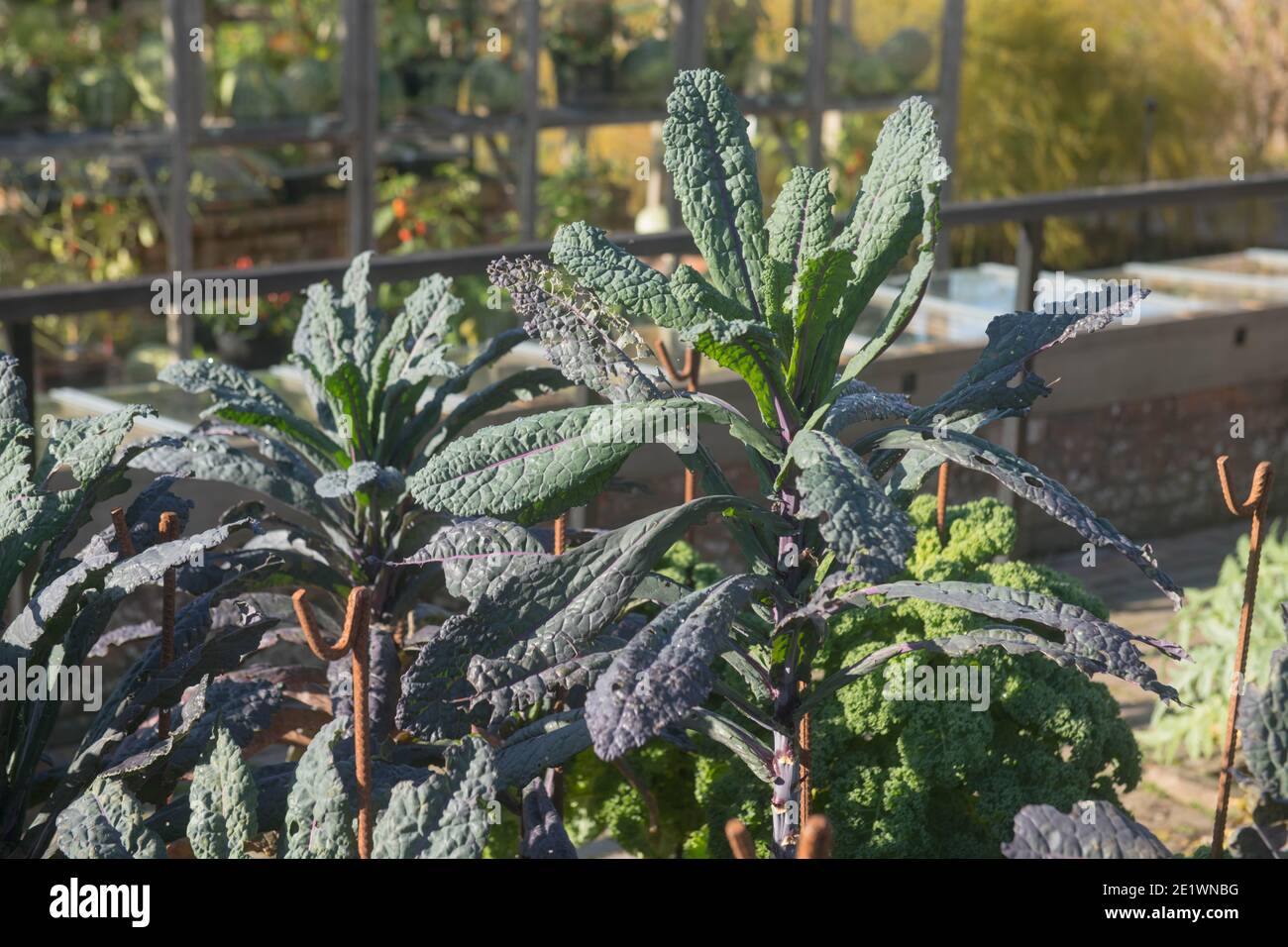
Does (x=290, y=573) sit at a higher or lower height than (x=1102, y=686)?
higher

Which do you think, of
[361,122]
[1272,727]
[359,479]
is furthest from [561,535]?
[361,122]

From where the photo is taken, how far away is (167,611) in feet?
5.86

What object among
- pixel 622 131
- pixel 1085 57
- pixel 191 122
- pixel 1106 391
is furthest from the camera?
pixel 1085 57

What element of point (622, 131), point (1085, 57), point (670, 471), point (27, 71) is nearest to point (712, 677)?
point (670, 471)

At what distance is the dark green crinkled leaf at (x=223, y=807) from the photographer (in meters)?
1.57

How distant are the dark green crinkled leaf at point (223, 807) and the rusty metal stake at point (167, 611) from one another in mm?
176

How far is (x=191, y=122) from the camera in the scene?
5.06 meters

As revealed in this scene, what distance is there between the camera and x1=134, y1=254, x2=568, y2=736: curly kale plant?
1.99 meters

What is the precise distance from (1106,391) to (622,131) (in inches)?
140

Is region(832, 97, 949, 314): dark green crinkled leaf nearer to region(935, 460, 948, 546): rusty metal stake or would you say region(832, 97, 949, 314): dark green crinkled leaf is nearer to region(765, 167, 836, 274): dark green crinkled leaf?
region(765, 167, 836, 274): dark green crinkled leaf

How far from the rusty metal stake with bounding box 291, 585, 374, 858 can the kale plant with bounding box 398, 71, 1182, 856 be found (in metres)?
0.07

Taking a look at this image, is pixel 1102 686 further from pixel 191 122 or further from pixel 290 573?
pixel 191 122

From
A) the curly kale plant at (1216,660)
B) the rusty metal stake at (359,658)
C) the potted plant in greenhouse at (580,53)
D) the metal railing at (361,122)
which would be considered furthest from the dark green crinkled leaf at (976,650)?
the potted plant in greenhouse at (580,53)
